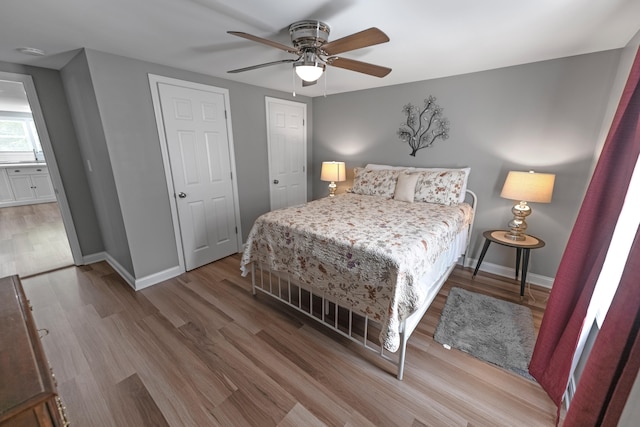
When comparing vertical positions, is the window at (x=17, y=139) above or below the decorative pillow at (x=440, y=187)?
above

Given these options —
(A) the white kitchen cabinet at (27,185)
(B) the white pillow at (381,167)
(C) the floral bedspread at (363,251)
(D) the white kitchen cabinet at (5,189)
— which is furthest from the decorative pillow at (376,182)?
(D) the white kitchen cabinet at (5,189)

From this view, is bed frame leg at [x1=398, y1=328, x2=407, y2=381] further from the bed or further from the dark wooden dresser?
the dark wooden dresser

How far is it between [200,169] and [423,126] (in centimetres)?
278

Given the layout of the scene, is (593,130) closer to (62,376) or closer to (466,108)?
(466,108)

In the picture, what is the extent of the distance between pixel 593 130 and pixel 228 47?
10.8 ft

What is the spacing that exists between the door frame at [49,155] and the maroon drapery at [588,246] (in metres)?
4.56

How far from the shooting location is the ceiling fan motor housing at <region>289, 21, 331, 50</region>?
1.60 metres

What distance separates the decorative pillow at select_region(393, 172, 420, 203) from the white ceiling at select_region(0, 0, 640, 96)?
116 cm

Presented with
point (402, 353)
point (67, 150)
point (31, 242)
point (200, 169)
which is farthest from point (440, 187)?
point (31, 242)

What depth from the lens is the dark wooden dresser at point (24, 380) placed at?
0.59 m

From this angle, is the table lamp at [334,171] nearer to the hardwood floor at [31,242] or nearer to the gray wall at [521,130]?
the gray wall at [521,130]

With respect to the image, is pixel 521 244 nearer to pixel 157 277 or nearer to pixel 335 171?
pixel 335 171

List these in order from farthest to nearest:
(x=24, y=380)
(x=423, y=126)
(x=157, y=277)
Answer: (x=423, y=126)
(x=157, y=277)
(x=24, y=380)

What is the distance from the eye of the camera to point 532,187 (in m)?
2.30
